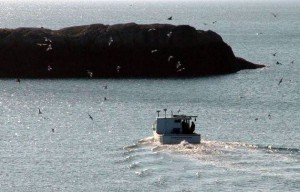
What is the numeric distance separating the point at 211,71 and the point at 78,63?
15.2 metres

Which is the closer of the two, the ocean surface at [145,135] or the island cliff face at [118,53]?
the ocean surface at [145,135]

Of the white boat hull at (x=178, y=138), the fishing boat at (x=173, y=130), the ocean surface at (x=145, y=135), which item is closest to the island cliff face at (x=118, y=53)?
the ocean surface at (x=145, y=135)

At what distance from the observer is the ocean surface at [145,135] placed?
→ 233 ft

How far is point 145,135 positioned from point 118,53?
152 ft

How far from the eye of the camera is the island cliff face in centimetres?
13212

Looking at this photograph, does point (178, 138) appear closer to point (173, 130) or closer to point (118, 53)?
point (173, 130)

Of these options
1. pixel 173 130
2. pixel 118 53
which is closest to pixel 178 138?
pixel 173 130

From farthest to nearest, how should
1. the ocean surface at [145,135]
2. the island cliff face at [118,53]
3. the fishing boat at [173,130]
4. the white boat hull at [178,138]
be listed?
1. the island cliff face at [118,53]
2. the fishing boat at [173,130]
3. the white boat hull at [178,138]
4. the ocean surface at [145,135]

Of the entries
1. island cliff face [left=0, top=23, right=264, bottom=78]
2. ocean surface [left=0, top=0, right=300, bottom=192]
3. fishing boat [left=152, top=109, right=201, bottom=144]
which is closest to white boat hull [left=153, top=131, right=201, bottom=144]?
fishing boat [left=152, top=109, right=201, bottom=144]

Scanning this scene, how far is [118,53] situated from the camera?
13512 centimetres

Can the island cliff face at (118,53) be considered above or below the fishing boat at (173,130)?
above

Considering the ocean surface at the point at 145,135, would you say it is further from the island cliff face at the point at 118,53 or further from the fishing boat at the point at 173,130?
the island cliff face at the point at 118,53

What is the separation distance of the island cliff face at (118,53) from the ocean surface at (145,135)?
3.53 meters

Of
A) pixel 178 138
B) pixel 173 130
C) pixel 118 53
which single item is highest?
pixel 118 53
